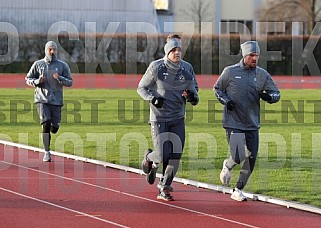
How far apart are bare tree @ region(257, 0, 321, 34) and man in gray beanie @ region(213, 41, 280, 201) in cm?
4337

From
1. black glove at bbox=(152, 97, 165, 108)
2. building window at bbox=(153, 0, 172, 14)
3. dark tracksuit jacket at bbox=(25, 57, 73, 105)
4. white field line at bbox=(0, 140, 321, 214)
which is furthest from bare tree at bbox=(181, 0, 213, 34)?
black glove at bbox=(152, 97, 165, 108)

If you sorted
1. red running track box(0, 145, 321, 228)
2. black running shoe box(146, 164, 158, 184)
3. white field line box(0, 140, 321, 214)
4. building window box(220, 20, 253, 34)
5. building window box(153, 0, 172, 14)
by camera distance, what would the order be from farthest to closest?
building window box(153, 0, 172, 14) → building window box(220, 20, 253, 34) → black running shoe box(146, 164, 158, 184) → white field line box(0, 140, 321, 214) → red running track box(0, 145, 321, 228)

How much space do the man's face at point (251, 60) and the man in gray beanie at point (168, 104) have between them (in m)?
0.76

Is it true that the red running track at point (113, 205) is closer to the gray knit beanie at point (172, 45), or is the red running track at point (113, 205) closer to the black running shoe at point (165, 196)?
the black running shoe at point (165, 196)

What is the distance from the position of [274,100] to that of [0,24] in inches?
1563

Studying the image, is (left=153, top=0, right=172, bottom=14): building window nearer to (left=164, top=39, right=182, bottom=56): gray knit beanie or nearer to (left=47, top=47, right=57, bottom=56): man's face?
(left=47, top=47, right=57, bottom=56): man's face

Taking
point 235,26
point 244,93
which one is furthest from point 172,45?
point 235,26

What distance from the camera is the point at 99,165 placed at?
52.0 feet

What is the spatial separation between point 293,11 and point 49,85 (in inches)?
1713

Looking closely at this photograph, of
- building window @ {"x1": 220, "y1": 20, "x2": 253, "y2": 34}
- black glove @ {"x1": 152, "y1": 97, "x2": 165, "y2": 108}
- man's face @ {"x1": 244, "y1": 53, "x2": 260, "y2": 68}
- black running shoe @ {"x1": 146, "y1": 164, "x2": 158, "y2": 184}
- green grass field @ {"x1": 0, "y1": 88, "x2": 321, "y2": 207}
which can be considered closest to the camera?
black glove @ {"x1": 152, "y1": 97, "x2": 165, "y2": 108}

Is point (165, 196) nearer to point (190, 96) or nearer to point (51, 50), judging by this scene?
point (190, 96)

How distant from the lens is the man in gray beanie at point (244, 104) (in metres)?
12.1

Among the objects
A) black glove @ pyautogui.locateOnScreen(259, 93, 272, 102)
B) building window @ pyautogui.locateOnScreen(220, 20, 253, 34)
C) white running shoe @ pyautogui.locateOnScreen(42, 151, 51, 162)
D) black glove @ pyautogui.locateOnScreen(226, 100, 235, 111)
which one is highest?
building window @ pyautogui.locateOnScreen(220, 20, 253, 34)

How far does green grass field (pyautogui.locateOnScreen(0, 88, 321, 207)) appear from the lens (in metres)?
14.4
